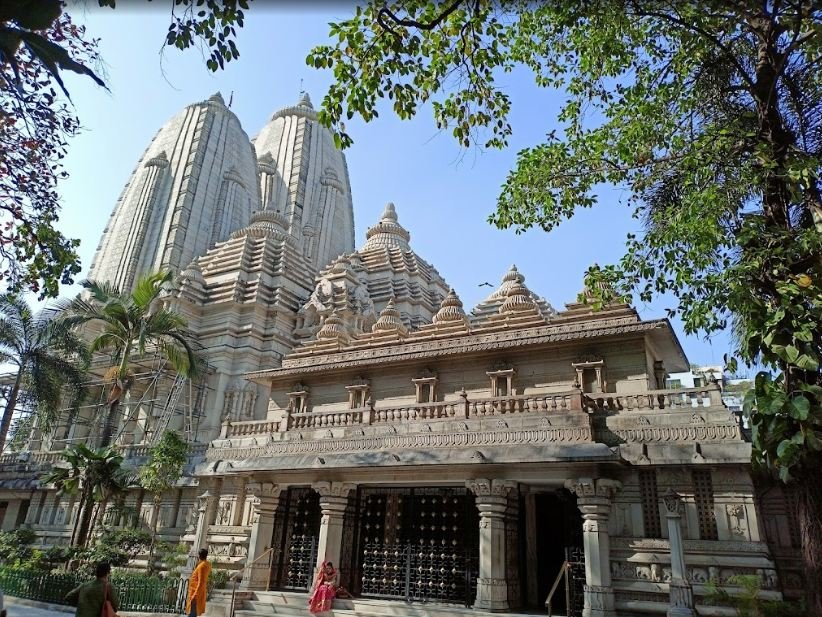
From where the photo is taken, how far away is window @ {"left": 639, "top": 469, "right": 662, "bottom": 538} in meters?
12.0

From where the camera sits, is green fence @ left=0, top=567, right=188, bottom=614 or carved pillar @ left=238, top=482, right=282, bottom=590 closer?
green fence @ left=0, top=567, right=188, bottom=614

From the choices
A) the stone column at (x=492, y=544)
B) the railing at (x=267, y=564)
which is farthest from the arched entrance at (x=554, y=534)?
the railing at (x=267, y=564)

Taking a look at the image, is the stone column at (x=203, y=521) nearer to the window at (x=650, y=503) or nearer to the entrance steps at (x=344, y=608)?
the entrance steps at (x=344, y=608)

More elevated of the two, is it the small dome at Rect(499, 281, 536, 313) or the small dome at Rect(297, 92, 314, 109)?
the small dome at Rect(297, 92, 314, 109)

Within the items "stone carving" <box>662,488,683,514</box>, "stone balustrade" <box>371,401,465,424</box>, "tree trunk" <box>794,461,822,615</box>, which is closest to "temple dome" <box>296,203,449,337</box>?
"stone balustrade" <box>371,401,465,424</box>

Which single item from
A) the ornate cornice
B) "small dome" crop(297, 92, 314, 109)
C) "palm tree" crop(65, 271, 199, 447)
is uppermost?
"small dome" crop(297, 92, 314, 109)

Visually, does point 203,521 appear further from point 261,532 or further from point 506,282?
point 506,282

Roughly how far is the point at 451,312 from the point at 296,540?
35.1 ft

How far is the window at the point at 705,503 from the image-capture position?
11.6 meters

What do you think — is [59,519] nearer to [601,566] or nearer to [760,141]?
[601,566]

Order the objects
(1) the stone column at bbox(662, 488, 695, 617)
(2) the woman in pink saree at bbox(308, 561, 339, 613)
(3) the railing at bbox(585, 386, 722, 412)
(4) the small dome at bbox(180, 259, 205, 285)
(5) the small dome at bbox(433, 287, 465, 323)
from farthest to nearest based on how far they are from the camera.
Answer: (4) the small dome at bbox(180, 259, 205, 285), (5) the small dome at bbox(433, 287, 465, 323), (3) the railing at bbox(585, 386, 722, 412), (2) the woman in pink saree at bbox(308, 561, 339, 613), (1) the stone column at bbox(662, 488, 695, 617)

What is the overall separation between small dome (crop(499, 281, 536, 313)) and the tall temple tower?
103 feet

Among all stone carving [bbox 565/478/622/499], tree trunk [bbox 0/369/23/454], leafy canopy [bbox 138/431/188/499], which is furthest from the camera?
tree trunk [bbox 0/369/23/454]

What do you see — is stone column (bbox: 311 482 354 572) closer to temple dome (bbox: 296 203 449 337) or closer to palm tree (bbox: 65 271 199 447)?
palm tree (bbox: 65 271 199 447)
